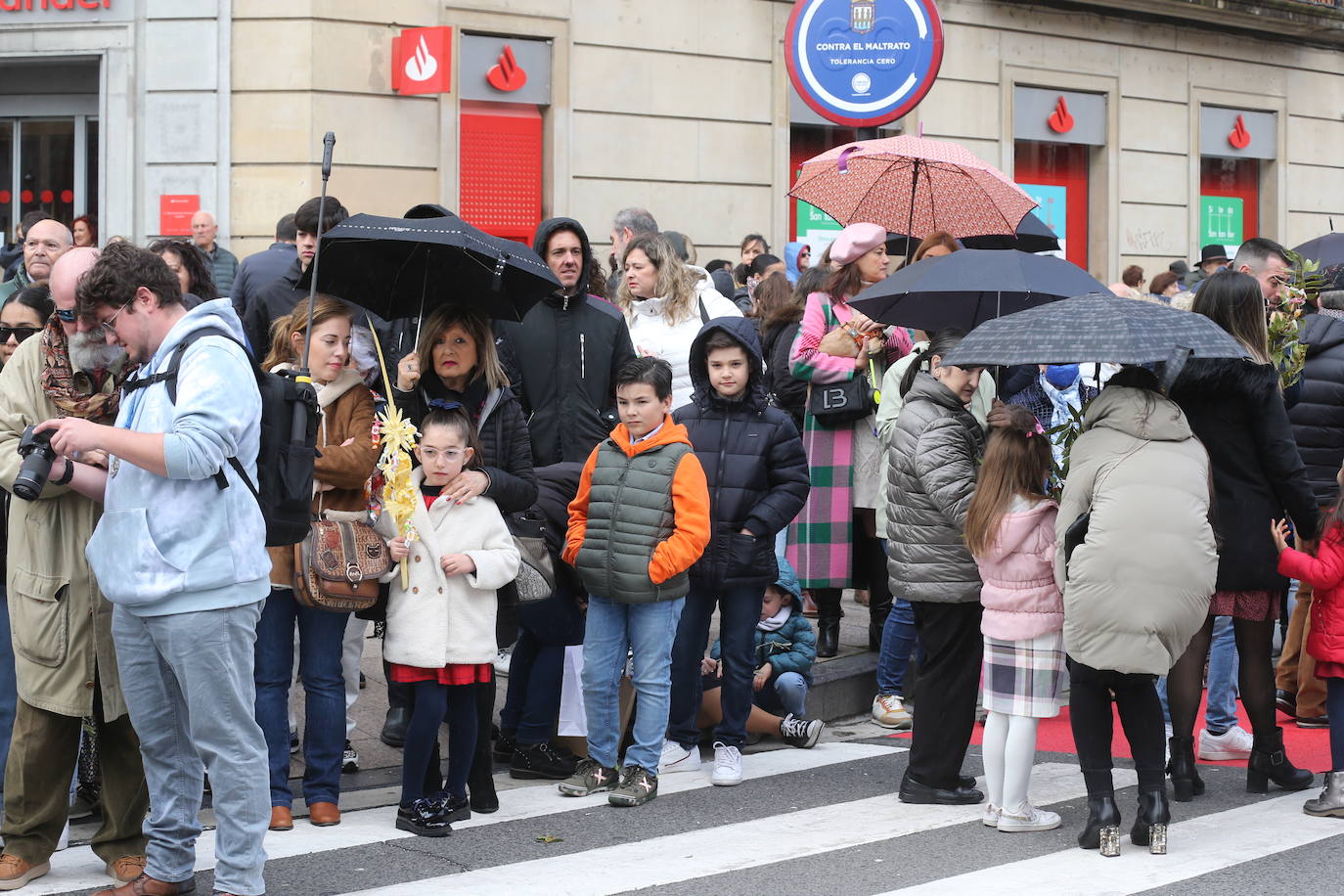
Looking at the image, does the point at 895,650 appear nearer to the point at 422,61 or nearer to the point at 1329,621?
the point at 1329,621

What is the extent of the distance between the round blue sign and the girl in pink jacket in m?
3.57

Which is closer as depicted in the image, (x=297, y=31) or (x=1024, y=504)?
(x=1024, y=504)

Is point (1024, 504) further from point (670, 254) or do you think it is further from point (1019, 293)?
point (670, 254)

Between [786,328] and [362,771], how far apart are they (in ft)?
11.9

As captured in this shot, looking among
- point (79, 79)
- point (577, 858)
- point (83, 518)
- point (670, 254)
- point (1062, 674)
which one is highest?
point (79, 79)

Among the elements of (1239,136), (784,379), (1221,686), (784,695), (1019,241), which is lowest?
(784,695)

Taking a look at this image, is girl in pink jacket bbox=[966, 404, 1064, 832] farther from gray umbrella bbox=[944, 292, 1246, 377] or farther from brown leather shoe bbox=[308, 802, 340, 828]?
brown leather shoe bbox=[308, 802, 340, 828]

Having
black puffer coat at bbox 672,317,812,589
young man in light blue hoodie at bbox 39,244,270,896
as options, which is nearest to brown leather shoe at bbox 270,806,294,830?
young man in light blue hoodie at bbox 39,244,270,896

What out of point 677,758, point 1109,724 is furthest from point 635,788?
point 1109,724

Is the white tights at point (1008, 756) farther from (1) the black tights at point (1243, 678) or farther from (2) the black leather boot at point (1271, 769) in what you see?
(2) the black leather boot at point (1271, 769)

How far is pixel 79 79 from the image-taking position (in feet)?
52.7

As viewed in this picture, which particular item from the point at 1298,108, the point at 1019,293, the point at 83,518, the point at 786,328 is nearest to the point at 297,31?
the point at 786,328

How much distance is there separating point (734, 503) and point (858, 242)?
205cm

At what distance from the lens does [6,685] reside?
19.0 feet
